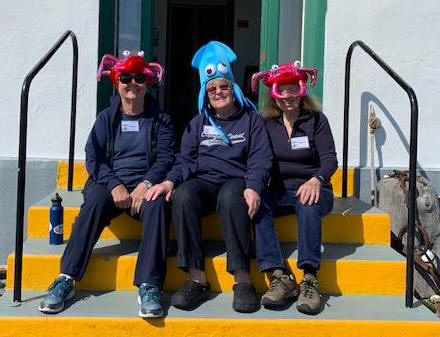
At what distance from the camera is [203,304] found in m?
3.61

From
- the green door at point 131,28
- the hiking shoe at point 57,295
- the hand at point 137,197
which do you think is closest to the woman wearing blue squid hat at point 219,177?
the hand at point 137,197

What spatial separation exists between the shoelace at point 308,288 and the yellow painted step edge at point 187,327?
165 mm

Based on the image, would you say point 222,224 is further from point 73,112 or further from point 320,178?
point 73,112

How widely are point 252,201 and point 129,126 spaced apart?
0.99 metres

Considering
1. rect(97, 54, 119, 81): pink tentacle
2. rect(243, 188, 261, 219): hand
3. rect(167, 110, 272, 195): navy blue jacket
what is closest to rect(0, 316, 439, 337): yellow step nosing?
rect(243, 188, 261, 219): hand

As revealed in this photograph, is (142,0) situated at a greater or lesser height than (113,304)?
greater

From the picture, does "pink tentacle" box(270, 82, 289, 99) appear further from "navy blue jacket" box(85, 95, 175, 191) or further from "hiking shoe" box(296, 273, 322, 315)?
"hiking shoe" box(296, 273, 322, 315)

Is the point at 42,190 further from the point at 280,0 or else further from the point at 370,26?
the point at 370,26

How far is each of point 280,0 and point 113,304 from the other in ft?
10.0

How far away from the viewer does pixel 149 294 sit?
11.3 ft

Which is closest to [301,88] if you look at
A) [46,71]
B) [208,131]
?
[208,131]

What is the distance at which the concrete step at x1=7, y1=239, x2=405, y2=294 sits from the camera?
3781mm

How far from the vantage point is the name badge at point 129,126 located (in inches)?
162

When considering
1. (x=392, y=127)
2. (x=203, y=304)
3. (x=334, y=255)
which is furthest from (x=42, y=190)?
(x=392, y=127)
